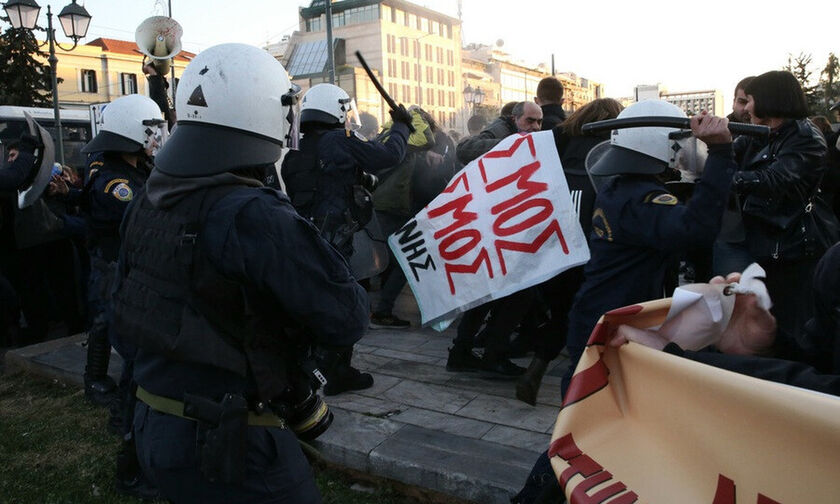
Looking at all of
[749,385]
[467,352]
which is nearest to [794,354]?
[749,385]

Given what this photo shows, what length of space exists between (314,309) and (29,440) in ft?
11.9

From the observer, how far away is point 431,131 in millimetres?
6602

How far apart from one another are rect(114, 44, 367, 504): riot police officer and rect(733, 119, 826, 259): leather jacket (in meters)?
2.68

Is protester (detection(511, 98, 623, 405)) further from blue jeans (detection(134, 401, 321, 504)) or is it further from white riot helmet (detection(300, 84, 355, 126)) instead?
blue jeans (detection(134, 401, 321, 504))

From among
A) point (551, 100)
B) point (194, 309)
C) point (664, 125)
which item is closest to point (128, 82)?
point (551, 100)

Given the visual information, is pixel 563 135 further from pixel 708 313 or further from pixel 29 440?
pixel 29 440

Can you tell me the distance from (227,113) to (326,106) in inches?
115

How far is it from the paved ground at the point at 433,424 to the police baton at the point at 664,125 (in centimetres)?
163

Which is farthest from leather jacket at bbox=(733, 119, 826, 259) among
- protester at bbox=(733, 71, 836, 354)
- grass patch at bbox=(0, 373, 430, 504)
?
grass patch at bbox=(0, 373, 430, 504)

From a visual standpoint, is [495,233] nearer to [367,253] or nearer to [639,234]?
[367,253]

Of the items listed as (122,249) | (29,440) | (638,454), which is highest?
(122,249)

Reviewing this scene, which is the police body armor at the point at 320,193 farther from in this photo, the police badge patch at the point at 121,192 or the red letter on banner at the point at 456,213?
the police badge patch at the point at 121,192

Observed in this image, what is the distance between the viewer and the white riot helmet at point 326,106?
16.0 ft

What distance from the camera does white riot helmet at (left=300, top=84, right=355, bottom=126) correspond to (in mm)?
4883
